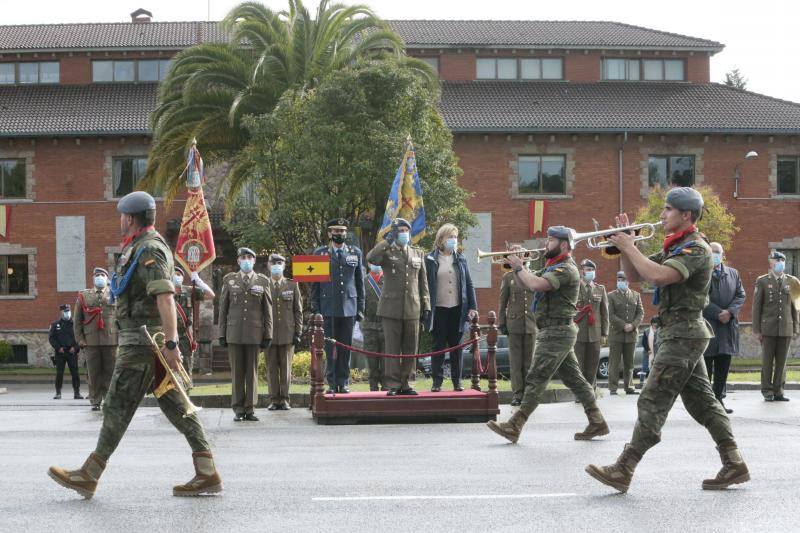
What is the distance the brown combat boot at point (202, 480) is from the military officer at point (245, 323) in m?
6.20

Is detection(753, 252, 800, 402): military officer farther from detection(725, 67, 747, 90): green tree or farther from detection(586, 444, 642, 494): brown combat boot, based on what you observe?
detection(725, 67, 747, 90): green tree

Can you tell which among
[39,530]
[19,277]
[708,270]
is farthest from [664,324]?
[19,277]

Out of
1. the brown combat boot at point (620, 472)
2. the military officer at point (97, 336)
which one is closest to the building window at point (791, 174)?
the military officer at point (97, 336)

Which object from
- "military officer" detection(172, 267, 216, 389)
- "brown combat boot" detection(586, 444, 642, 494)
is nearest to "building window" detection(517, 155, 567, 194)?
"military officer" detection(172, 267, 216, 389)

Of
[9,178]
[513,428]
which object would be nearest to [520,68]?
[9,178]

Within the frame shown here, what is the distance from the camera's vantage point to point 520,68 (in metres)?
42.5

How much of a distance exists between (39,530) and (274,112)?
2184cm

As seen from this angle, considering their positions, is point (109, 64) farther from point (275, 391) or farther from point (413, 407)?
point (413, 407)

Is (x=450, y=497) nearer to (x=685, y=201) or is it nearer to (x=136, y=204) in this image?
Result: (x=685, y=201)

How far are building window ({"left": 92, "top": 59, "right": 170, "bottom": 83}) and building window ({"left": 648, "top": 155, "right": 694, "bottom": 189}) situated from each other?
58.8 ft

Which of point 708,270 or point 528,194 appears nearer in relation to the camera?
point 708,270

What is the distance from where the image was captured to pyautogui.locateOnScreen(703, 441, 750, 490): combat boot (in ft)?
27.2

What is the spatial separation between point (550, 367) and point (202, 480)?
4133 mm

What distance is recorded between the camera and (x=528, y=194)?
39594 millimetres
